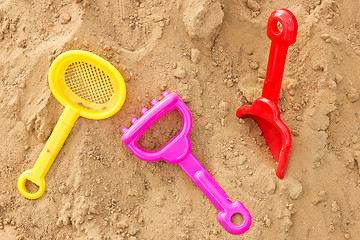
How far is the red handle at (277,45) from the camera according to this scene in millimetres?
1184

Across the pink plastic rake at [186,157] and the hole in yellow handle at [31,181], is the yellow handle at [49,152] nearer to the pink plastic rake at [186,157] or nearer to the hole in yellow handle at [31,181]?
the hole in yellow handle at [31,181]

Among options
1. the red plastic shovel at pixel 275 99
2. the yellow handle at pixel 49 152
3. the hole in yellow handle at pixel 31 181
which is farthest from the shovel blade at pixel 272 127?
the hole in yellow handle at pixel 31 181

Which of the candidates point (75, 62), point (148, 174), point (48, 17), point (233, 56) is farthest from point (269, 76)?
point (48, 17)

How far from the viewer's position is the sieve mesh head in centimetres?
135

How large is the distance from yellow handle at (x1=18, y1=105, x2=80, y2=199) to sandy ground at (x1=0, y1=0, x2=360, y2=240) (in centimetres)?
3

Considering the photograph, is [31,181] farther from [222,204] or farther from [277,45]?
[277,45]

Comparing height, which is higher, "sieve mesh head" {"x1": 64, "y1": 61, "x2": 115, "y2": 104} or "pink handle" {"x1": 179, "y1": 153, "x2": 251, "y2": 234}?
"sieve mesh head" {"x1": 64, "y1": 61, "x2": 115, "y2": 104}

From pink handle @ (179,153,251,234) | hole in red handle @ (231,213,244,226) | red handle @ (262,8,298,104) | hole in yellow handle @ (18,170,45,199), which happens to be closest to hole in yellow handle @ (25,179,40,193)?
hole in yellow handle @ (18,170,45,199)

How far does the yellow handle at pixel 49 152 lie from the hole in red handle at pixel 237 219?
1.82 feet

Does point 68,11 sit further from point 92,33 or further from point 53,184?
point 53,184

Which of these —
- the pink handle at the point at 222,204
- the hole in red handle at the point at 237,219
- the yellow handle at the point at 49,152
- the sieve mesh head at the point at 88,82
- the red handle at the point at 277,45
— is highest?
the red handle at the point at 277,45

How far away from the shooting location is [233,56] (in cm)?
144

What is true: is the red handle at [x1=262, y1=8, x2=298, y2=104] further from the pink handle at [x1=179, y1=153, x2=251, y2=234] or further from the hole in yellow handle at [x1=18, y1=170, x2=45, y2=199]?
the hole in yellow handle at [x1=18, y1=170, x2=45, y2=199]

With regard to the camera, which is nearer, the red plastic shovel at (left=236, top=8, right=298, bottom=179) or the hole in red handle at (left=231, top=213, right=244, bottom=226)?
the red plastic shovel at (left=236, top=8, right=298, bottom=179)
